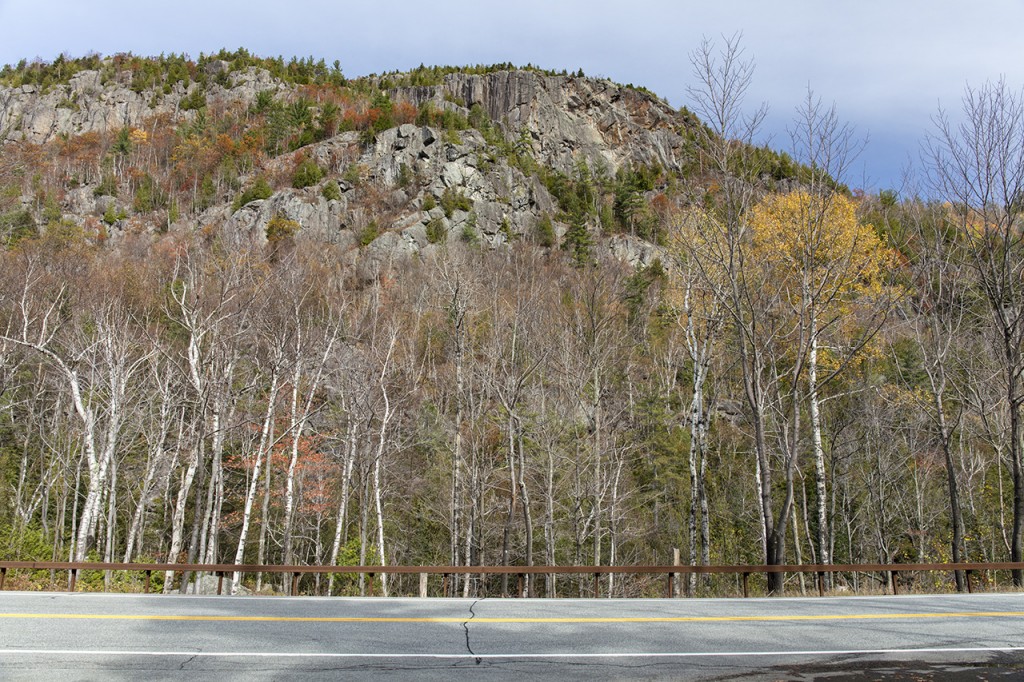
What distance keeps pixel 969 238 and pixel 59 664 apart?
65.9ft

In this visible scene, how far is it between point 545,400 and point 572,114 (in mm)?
84864

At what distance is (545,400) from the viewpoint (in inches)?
1225

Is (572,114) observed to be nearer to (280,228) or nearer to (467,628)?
(280,228)

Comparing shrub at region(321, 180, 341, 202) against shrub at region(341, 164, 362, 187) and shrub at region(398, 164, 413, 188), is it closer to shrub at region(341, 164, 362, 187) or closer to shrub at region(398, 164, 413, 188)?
shrub at region(341, 164, 362, 187)

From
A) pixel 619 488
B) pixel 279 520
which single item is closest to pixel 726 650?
pixel 619 488

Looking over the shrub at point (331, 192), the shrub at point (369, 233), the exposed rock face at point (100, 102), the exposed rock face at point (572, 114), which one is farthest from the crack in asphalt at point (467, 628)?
the exposed rock face at point (100, 102)

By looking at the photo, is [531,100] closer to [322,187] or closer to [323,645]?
[322,187]

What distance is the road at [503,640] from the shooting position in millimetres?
5891

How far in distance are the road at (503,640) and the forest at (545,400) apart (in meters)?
5.60

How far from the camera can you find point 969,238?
1698 cm

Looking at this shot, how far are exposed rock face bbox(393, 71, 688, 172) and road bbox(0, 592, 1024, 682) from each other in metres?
92.7

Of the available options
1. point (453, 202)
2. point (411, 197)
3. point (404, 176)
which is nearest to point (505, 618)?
point (453, 202)

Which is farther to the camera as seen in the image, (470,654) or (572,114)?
(572,114)

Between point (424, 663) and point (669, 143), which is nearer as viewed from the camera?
point (424, 663)
